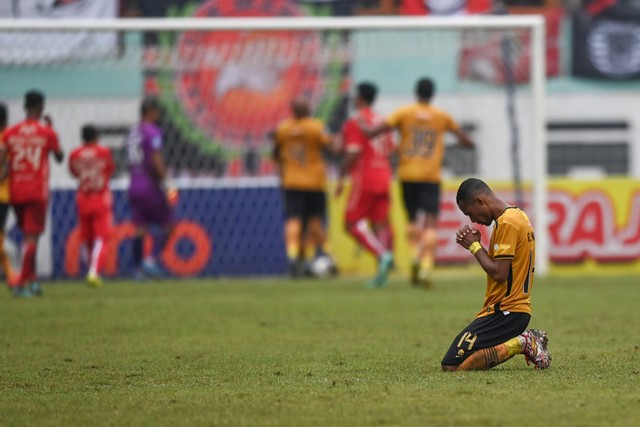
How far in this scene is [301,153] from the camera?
18547mm

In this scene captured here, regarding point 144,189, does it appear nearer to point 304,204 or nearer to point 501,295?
point 304,204

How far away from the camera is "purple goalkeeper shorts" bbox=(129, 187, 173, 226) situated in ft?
61.3

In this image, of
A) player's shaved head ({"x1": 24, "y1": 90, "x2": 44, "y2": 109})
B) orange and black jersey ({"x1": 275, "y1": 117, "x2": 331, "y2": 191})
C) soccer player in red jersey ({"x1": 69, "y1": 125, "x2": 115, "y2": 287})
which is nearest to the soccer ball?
orange and black jersey ({"x1": 275, "y1": 117, "x2": 331, "y2": 191})

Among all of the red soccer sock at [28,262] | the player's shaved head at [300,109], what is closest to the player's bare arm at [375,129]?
the player's shaved head at [300,109]

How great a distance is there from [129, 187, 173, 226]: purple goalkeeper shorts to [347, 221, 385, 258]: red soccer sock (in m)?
2.72

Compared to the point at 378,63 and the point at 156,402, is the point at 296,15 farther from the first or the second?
the point at 156,402

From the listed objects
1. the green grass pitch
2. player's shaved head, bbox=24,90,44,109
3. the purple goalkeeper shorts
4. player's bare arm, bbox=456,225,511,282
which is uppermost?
player's shaved head, bbox=24,90,44,109

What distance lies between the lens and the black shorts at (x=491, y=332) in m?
8.50

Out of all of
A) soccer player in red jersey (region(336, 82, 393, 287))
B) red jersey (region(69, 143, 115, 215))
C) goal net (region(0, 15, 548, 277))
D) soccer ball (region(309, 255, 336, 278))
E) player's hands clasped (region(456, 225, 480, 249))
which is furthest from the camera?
soccer ball (region(309, 255, 336, 278))

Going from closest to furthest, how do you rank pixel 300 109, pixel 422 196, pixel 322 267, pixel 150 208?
pixel 422 196 → pixel 300 109 → pixel 150 208 → pixel 322 267

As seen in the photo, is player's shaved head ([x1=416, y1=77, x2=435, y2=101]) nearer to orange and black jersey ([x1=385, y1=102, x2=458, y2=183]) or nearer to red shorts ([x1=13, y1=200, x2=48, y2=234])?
orange and black jersey ([x1=385, y1=102, x2=458, y2=183])

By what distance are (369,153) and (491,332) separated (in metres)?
9.48

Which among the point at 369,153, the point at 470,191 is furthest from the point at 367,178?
the point at 470,191

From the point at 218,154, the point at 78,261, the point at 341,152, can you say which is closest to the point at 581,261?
the point at 341,152
